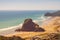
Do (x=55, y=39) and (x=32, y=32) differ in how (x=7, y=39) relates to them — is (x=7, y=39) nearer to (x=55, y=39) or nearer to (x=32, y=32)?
(x=55, y=39)

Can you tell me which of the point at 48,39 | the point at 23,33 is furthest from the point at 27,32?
the point at 48,39

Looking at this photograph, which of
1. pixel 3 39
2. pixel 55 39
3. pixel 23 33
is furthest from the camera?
pixel 23 33

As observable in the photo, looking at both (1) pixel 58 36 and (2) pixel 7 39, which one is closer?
(2) pixel 7 39

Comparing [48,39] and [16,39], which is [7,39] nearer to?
[16,39]

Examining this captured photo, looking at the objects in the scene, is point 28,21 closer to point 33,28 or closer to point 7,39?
point 33,28

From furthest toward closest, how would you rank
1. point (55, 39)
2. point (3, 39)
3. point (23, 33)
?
point (23, 33) → point (55, 39) → point (3, 39)

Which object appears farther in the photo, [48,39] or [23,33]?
[23,33]

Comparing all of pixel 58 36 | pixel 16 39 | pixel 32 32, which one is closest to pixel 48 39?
pixel 58 36

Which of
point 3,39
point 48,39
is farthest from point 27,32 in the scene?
point 3,39
